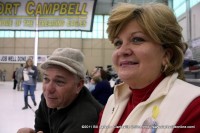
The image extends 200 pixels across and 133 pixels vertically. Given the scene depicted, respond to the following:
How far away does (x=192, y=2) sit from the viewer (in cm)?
1441

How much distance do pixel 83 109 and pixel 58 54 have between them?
0.35 metres

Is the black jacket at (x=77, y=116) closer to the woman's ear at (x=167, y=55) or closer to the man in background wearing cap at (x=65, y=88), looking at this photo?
the man in background wearing cap at (x=65, y=88)

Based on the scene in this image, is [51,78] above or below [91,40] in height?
below

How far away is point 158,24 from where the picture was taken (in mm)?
1009

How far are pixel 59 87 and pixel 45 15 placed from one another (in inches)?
412

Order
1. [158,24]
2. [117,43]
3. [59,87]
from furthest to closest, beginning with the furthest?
[59,87] < [117,43] < [158,24]

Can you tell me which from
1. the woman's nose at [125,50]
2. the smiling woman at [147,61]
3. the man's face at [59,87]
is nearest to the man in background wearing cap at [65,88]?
the man's face at [59,87]

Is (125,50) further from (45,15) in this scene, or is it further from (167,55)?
(45,15)

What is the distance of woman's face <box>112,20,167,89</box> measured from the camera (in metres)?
1.02

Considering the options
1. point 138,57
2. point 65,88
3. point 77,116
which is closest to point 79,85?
point 65,88

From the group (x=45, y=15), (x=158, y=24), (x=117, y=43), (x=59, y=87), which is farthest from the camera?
(x=45, y=15)

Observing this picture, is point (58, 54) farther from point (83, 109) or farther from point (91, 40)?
point (91, 40)

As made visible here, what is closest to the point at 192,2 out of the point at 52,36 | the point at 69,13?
the point at 69,13

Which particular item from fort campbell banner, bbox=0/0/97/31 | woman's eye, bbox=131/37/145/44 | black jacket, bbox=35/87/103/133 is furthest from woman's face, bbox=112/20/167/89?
fort campbell banner, bbox=0/0/97/31
